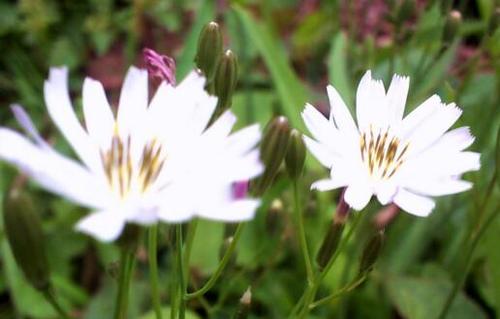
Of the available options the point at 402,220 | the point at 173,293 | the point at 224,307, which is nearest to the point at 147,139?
the point at 173,293

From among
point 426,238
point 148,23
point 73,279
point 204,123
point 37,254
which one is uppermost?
point 148,23

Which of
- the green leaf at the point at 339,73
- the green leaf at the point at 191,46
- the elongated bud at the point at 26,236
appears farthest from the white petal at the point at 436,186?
the green leaf at the point at 339,73

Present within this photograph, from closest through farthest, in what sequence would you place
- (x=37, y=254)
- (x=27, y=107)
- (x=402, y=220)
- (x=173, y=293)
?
(x=37, y=254) → (x=173, y=293) → (x=402, y=220) → (x=27, y=107)

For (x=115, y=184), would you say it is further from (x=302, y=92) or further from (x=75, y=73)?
(x=75, y=73)

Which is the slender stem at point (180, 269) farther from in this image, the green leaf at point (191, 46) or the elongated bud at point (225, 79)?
the green leaf at point (191, 46)

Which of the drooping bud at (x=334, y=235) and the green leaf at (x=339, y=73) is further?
the green leaf at (x=339, y=73)

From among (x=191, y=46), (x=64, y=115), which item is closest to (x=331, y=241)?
(x=64, y=115)
